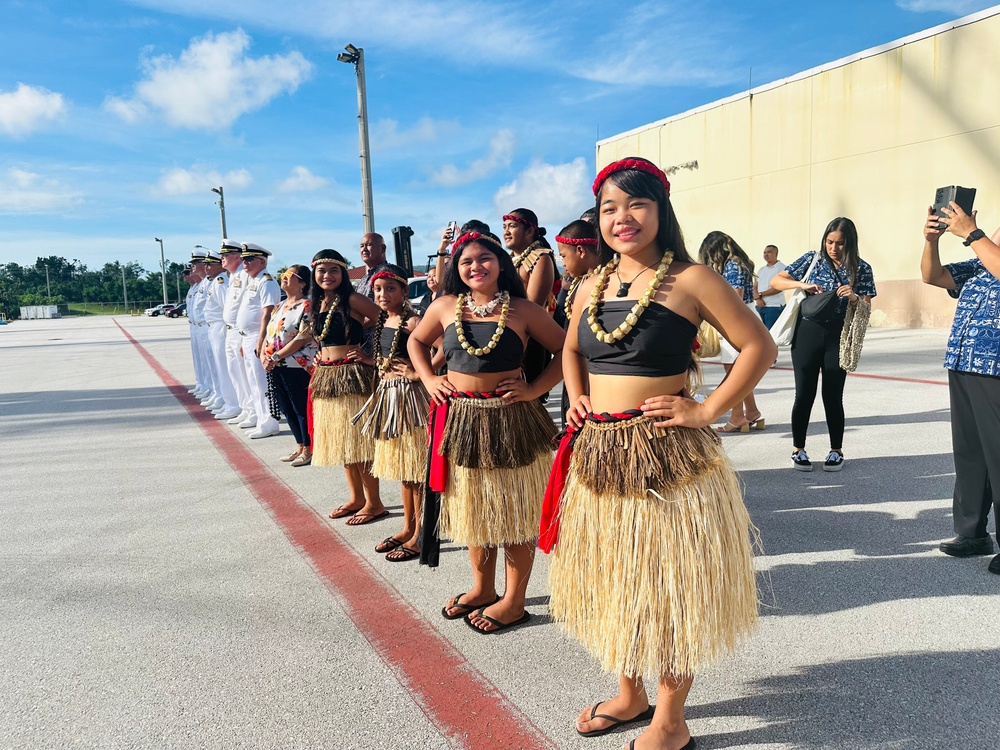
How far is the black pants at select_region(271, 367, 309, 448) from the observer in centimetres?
586

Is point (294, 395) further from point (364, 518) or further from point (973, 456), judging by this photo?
point (973, 456)

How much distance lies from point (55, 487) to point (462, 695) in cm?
463

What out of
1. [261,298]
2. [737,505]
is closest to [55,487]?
[261,298]

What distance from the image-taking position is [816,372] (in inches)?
199

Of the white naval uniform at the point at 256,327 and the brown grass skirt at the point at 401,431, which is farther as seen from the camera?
the white naval uniform at the point at 256,327

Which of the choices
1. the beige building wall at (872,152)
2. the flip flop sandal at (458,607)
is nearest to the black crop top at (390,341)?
the flip flop sandal at (458,607)

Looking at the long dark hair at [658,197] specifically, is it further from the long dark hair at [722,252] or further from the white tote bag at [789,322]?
the long dark hair at [722,252]

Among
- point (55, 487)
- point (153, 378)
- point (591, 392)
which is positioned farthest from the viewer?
point (153, 378)

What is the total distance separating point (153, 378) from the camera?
1283cm

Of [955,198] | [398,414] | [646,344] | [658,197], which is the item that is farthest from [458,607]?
[955,198]

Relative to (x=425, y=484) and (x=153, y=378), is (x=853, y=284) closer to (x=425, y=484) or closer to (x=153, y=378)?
(x=425, y=484)

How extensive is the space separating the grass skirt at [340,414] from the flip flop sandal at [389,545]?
0.58 meters

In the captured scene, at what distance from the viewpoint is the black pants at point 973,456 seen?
3260mm

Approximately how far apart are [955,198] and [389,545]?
334cm
